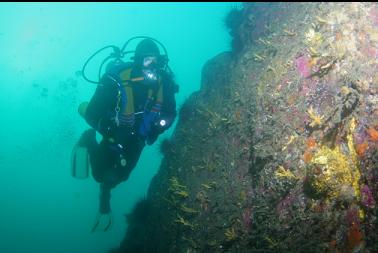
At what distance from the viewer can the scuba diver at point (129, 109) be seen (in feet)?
22.9

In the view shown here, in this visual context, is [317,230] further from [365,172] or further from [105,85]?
[105,85]

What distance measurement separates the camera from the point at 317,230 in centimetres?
324

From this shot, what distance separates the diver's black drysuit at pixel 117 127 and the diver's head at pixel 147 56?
20cm

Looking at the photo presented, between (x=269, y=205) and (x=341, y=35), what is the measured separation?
247 cm

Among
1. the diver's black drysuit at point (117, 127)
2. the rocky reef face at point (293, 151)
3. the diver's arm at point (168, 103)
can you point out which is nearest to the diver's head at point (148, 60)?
the diver's black drysuit at point (117, 127)

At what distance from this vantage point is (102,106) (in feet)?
24.1

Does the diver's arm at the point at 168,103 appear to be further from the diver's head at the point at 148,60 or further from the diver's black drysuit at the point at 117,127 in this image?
the diver's head at the point at 148,60

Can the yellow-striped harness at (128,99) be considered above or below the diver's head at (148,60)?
below

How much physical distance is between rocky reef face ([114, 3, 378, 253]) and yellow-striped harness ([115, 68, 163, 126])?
141 centimetres

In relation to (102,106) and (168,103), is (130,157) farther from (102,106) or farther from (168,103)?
(168,103)

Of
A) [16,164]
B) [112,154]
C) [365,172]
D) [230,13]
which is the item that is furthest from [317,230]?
[16,164]

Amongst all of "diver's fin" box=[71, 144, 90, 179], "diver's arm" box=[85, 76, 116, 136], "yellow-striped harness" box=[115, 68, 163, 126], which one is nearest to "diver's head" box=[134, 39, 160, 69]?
"yellow-striped harness" box=[115, 68, 163, 126]

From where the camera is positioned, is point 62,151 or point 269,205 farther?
point 62,151

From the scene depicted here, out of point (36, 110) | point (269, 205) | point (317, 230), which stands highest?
point (36, 110)
